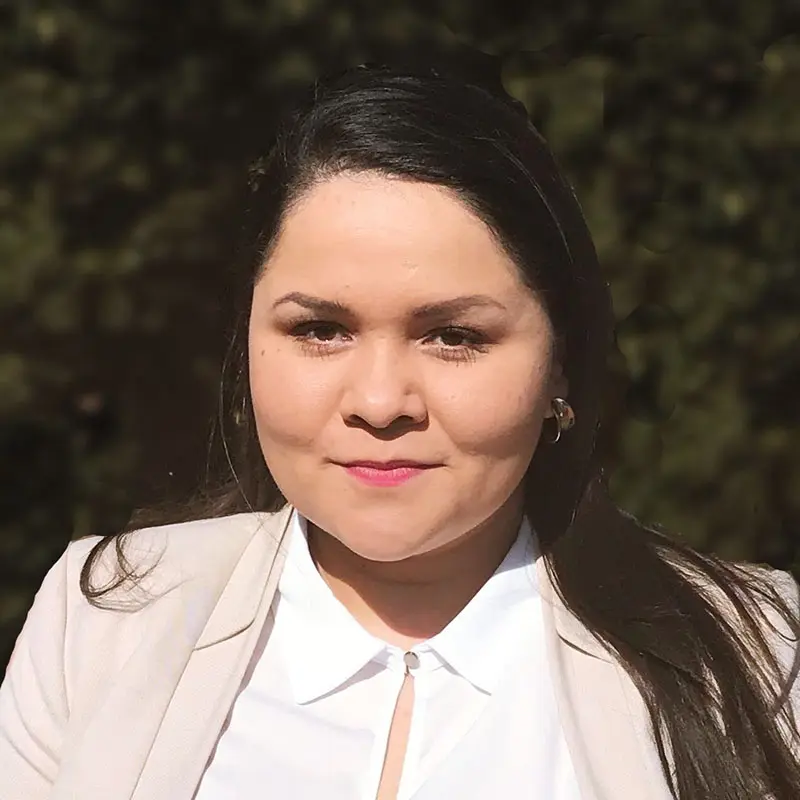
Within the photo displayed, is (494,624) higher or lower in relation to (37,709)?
higher

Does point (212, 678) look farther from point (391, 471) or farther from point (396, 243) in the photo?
point (396, 243)

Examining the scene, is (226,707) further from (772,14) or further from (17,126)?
(772,14)

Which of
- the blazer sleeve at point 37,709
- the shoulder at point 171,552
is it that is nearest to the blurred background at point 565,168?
the shoulder at point 171,552

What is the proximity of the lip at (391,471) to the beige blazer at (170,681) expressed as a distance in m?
0.29

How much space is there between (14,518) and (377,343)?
4.45 ft

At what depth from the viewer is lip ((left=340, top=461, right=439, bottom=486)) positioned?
4.32 ft

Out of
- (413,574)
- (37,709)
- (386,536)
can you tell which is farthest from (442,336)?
(37,709)

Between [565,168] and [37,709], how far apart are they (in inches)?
51.8

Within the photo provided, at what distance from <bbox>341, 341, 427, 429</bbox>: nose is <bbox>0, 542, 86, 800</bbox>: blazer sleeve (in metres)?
0.52

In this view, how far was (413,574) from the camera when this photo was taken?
1509mm

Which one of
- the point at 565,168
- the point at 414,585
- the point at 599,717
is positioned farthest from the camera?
the point at 565,168

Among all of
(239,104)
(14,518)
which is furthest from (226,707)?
(239,104)

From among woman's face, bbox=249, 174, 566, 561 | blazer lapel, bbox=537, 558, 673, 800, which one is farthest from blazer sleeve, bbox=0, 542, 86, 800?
blazer lapel, bbox=537, 558, 673, 800

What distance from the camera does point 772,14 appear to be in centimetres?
226
